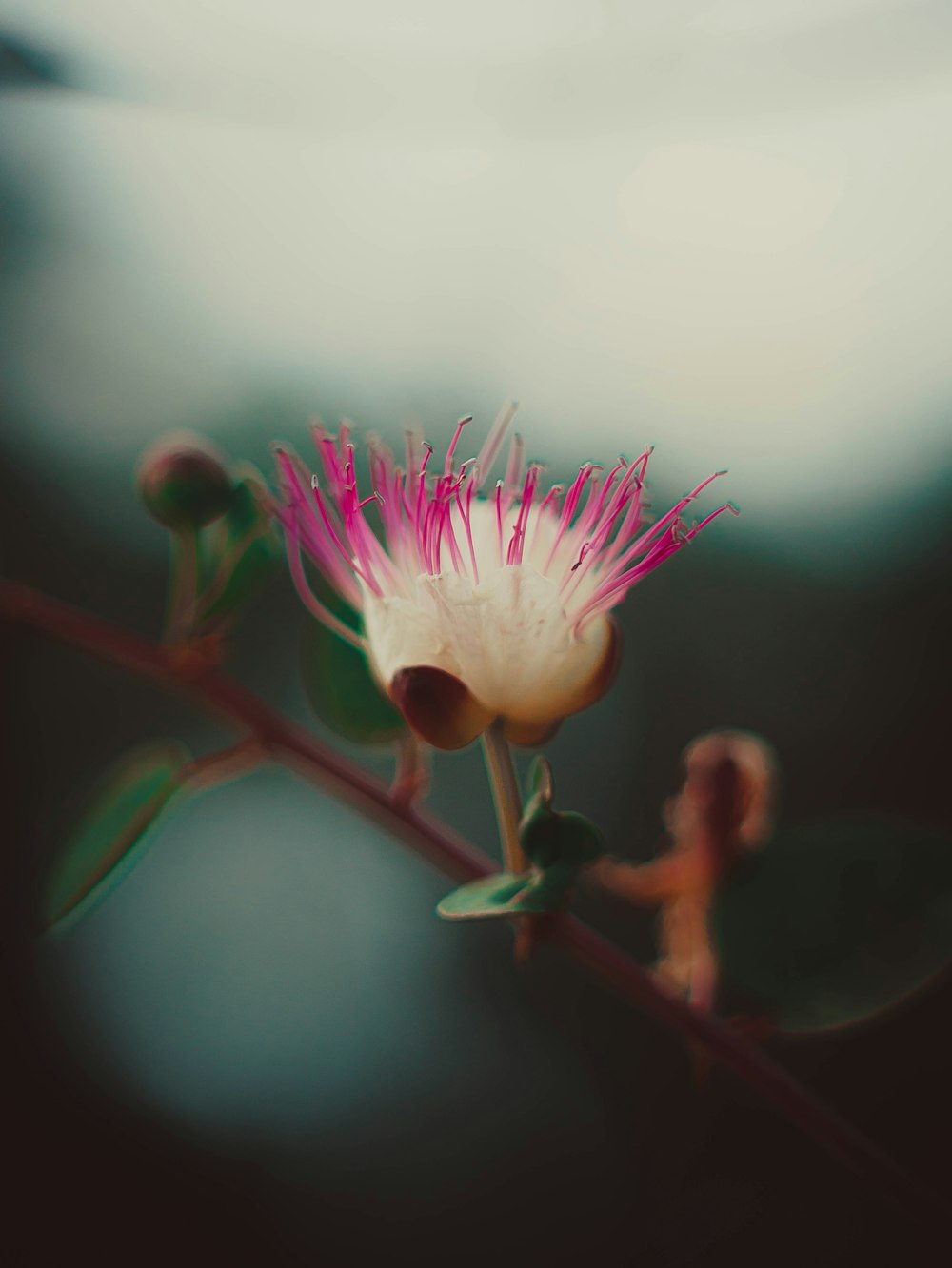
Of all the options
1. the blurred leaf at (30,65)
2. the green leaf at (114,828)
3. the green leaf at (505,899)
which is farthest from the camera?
the blurred leaf at (30,65)

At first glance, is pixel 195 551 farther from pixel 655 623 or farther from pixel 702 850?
pixel 655 623

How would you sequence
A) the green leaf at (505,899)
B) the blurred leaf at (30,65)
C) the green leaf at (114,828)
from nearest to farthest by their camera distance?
the green leaf at (505,899)
the green leaf at (114,828)
the blurred leaf at (30,65)

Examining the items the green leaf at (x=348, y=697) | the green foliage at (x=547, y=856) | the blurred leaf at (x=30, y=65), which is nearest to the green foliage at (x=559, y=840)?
the green foliage at (x=547, y=856)

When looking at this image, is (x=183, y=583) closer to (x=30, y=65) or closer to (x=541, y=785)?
(x=541, y=785)

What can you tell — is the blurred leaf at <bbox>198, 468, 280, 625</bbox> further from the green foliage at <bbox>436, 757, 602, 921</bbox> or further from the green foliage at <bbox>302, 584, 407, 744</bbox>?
the green foliage at <bbox>436, 757, 602, 921</bbox>

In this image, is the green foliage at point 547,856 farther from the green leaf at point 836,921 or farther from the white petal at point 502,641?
the green leaf at point 836,921

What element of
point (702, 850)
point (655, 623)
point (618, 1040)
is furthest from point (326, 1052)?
point (702, 850)

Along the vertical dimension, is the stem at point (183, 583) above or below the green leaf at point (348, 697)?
above
